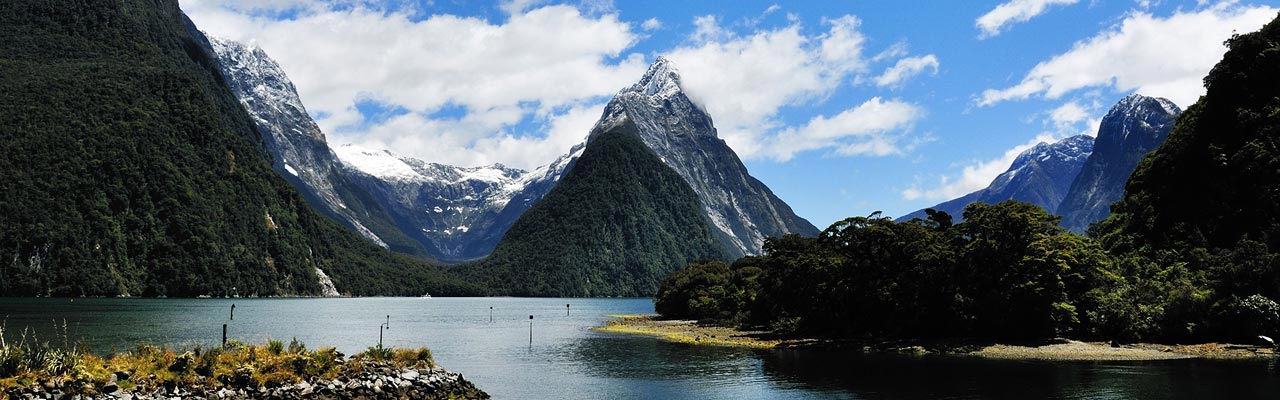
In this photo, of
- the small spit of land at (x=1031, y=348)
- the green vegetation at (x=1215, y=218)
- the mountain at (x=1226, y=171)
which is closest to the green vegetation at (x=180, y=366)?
the small spit of land at (x=1031, y=348)

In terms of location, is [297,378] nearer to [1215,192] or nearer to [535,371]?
[535,371]

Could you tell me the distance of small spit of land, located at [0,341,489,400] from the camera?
3697cm

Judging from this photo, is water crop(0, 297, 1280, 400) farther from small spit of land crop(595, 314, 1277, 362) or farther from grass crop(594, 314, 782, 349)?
grass crop(594, 314, 782, 349)

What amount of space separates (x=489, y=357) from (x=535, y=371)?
13.4 metres

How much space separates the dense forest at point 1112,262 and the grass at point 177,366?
61380 millimetres

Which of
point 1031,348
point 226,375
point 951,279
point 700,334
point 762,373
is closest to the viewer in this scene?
point 226,375

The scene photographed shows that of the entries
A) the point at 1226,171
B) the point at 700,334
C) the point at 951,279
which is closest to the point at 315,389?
the point at 951,279

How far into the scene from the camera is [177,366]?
41000mm

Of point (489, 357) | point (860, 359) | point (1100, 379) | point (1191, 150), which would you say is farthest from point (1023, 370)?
point (1191, 150)

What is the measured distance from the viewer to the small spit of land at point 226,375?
37.0 m

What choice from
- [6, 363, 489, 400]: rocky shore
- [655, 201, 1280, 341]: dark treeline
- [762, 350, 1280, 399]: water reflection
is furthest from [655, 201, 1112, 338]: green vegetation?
[6, 363, 489, 400]: rocky shore

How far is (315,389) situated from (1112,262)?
8694 centimetres

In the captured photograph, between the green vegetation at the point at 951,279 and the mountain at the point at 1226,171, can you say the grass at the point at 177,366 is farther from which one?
the mountain at the point at 1226,171

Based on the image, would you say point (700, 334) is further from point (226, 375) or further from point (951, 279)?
point (226, 375)
